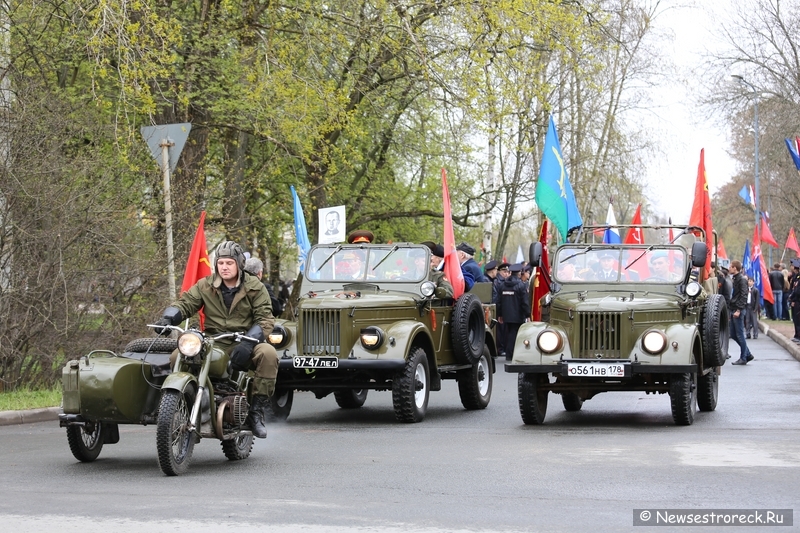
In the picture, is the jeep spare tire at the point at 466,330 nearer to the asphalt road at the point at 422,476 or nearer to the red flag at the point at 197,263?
the asphalt road at the point at 422,476

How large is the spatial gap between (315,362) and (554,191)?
5328 millimetres

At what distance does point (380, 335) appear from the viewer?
44.1ft

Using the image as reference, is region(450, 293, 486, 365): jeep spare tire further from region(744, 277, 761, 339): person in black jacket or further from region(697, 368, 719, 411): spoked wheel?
region(744, 277, 761, 339): person in black jacket

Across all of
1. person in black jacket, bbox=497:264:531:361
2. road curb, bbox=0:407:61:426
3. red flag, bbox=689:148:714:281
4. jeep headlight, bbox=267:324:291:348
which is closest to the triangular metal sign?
jeep headlight, bbox=267:324:291:348

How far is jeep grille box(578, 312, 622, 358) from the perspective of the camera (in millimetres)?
13195

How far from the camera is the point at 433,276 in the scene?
1512 cm

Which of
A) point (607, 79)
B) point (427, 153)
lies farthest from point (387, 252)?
point (607, 79)

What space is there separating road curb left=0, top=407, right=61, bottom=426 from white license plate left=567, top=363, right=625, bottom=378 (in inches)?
213

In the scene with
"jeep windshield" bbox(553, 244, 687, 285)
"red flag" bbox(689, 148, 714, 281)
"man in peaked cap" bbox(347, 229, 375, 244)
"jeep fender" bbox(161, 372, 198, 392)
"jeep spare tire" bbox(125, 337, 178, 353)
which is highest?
"red flag" bbox(689, 148, 714, 281)

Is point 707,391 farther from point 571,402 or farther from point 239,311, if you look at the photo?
point 239,311

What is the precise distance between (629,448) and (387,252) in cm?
486

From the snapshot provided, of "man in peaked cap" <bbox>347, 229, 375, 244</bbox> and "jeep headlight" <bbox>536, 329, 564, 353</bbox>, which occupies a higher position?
"man in peaked cap" <bbox>347, 229, 375, 244</bbox>

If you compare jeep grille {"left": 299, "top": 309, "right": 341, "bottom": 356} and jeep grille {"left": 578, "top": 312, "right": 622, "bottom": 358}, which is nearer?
jeep grille {"left": 578, "top": 312, "right": 622, "bottom": 358}

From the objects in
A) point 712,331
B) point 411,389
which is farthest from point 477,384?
point 712,331
